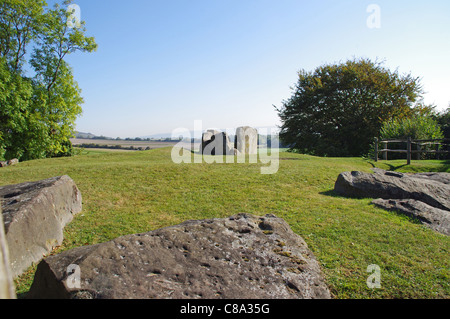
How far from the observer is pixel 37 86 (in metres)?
26.5

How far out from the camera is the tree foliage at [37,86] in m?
24.0

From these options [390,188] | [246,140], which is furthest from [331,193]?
[246,140]

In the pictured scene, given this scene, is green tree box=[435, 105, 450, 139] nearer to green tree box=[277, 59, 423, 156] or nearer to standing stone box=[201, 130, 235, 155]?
green tree box=[277, 59, 423, 156]

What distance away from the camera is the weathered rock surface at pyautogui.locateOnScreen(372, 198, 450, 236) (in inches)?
275

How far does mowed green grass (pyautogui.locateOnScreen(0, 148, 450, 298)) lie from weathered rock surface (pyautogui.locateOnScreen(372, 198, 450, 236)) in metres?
0.32

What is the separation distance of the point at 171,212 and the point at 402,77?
1320 inches

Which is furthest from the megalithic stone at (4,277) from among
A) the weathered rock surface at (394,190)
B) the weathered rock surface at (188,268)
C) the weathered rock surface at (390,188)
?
the weathered rock surface at (390,188)

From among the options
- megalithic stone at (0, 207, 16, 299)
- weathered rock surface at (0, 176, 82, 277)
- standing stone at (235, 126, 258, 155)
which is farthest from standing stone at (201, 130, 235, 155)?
megalithic stone at (0, 207, 16, 299)

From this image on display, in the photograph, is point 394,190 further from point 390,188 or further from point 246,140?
point 246,140

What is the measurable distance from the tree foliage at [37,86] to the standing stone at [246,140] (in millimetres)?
17178

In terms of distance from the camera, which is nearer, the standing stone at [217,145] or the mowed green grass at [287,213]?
the mowed green grass at [287,213]

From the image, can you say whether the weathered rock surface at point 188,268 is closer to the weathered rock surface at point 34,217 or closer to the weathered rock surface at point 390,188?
the weathered rock surface at point 34,217
